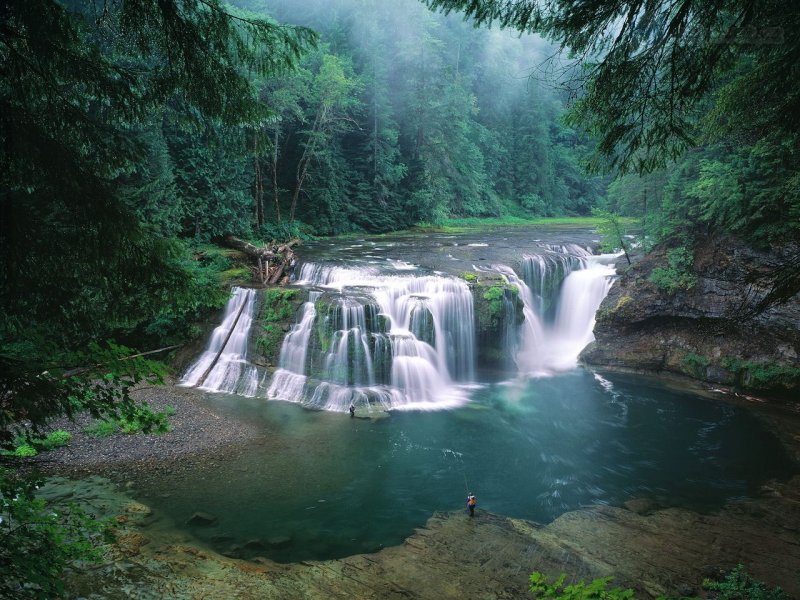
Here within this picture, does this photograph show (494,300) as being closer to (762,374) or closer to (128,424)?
(762,374)

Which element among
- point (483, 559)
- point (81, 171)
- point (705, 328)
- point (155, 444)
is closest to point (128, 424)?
point (81, 171)

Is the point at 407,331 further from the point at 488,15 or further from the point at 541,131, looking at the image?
the point at 541,131

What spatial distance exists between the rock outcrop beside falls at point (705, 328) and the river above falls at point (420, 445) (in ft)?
3.83

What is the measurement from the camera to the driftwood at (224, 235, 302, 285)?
17047mm

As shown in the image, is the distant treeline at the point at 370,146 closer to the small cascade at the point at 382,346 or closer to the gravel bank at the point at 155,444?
the gravel bank at the point at 155,444

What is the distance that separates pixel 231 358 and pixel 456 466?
25.6 feet

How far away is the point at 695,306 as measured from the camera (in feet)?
47.9

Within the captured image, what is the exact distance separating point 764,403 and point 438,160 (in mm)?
27515

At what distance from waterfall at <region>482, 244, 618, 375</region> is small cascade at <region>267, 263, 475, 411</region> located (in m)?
2.85

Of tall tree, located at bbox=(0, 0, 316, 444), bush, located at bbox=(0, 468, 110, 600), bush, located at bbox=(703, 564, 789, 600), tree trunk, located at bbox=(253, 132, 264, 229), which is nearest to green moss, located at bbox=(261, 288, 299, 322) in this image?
tall tree, located at bbox=(0, 0, 316, 444)

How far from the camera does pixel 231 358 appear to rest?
13859 mm

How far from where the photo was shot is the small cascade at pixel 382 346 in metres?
13.0

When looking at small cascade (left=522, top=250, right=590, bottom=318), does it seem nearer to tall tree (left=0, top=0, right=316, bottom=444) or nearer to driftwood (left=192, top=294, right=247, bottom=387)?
driftwood (left=192, top=294, right=247, bottom=387)

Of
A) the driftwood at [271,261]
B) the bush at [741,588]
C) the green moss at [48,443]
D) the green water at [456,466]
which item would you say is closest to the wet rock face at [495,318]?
the green water at [456,466]
